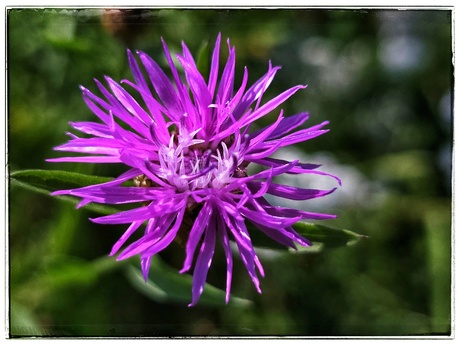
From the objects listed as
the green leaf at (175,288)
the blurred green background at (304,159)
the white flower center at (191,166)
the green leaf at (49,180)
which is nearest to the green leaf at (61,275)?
the blurred green background at (304,159)

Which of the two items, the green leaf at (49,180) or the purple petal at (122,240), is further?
the green leaf at (49,180)

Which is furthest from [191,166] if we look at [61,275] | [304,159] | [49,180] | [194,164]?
[304,159]

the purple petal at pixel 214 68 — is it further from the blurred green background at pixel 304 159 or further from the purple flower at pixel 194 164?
the blurred green background at pixel 304 159

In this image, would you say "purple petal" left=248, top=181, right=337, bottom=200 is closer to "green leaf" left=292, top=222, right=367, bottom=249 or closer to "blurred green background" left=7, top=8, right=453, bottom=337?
"green leaf" left=292, top=222, right=367, bottom=249

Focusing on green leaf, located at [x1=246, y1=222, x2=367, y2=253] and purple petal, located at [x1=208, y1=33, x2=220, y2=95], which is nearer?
purple petal, located at [x1=208, y1=33, x2=220, y2=95]

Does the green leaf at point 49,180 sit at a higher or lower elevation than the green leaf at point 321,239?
higher

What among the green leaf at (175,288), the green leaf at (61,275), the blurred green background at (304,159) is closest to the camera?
the green leaf at (175,288)

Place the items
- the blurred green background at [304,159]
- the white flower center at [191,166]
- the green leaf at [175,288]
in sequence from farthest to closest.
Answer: the blurred green background at [304,159]
the green leaf at [175,288]
the white flower center at [191,166]

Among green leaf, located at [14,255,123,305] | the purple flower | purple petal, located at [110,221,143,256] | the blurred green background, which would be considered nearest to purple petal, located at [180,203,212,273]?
the purple flower
